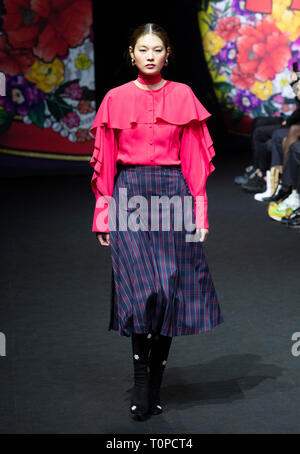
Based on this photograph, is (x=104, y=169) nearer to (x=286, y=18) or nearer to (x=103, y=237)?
(x=103, y=237)

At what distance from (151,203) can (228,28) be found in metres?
5.21

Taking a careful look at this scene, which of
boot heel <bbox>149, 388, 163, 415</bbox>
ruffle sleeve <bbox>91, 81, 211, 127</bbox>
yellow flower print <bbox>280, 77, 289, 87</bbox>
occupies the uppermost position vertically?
ruffle sleeve <bbox>91, 81, 211, 127</bbox>

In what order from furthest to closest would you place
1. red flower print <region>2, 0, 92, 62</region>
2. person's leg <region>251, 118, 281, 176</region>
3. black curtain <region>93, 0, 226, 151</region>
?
black curtain <region>93, 0, 226, 151</region> → red flower print <region>2, 0, 92, 62</region> → person's leg <region>251, 118, 281, 176</region>

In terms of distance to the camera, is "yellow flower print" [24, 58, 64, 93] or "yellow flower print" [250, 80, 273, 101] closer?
"yellow flower print" [250, 80, 273, 101]

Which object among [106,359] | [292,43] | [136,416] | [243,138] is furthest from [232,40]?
[136,416]

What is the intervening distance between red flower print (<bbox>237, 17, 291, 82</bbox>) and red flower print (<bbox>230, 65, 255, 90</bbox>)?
39 mm

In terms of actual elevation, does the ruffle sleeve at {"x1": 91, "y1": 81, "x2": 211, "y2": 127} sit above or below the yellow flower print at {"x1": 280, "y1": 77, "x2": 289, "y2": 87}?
above

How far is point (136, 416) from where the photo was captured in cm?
262

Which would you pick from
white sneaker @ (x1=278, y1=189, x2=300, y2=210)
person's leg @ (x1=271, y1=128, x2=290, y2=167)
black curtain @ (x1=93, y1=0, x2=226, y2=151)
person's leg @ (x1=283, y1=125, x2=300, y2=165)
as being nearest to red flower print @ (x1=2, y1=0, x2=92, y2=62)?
black curtain @ (x1=93, y1=0, x2=226, y2=151)

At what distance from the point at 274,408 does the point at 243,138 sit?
6.11 m

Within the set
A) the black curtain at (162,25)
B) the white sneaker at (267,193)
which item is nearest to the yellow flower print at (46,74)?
the black curtain at (162,25)

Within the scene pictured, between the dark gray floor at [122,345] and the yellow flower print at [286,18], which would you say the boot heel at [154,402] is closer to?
the dark gray floor at [122,345]

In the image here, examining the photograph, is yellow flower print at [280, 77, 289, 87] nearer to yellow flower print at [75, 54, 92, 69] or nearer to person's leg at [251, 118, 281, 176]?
person's leg at [251, 118, 281, 176]

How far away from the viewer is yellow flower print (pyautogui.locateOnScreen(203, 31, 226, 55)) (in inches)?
301
